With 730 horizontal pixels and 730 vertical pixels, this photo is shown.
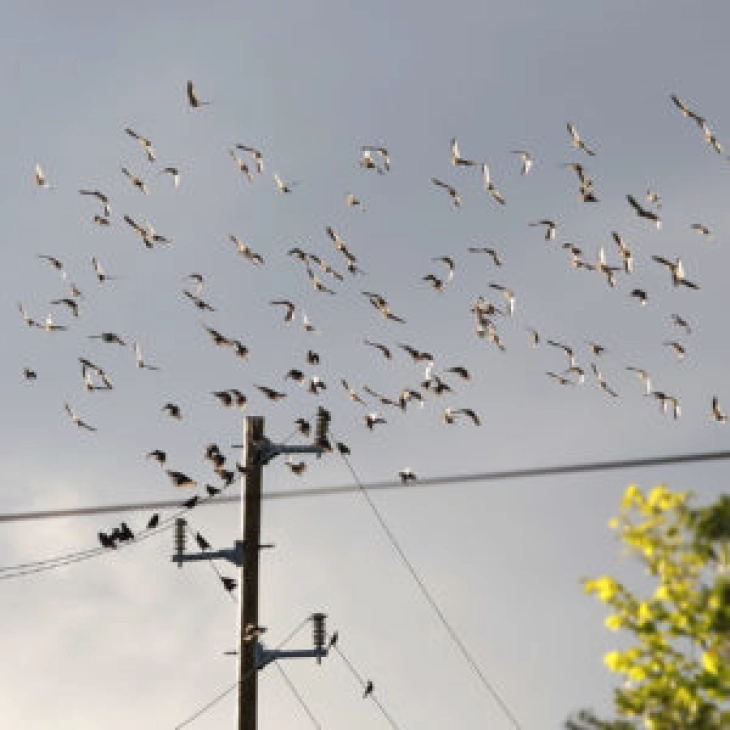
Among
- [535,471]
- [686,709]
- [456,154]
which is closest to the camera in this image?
[686,709]

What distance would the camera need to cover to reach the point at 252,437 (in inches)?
1267

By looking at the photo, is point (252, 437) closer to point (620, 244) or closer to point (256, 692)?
point (256, 692)

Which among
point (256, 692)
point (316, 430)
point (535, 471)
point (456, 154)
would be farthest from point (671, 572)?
point (456, 154)

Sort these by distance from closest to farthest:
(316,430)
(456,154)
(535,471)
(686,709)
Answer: (686,709) < (535,471) < (316,430) < (456,154)

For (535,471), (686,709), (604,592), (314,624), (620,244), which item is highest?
(620,244)

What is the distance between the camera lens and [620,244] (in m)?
37.8

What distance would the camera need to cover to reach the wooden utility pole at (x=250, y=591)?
98.7ft

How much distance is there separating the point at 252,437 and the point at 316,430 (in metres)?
1.71

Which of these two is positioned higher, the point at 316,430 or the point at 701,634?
the point at 316,430

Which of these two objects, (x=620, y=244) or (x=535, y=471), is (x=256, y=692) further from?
(x=620, y=244)

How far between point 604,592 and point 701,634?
1070 mm

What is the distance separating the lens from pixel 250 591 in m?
30.8

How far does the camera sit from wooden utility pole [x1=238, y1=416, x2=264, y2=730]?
30078 millimetres

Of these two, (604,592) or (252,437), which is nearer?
(604,592)
